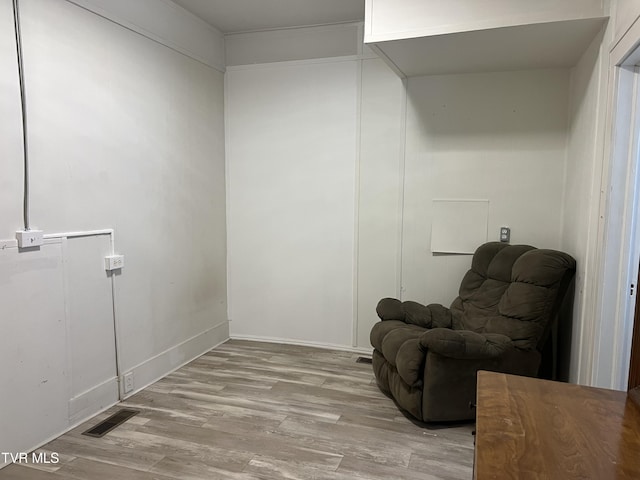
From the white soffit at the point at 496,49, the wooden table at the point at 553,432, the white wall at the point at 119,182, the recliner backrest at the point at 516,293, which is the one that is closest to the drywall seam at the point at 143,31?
the white wall at the point at 119,182

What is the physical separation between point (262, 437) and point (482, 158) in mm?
2480

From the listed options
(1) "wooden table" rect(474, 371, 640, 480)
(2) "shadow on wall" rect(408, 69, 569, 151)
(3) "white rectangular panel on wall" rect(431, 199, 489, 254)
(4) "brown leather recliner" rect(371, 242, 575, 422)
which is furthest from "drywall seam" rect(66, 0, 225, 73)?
(1) "wooden table" rect(474, 371, 640, 480)

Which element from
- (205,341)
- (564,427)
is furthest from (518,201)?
(205,341)

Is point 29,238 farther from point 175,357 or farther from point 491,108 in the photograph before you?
point 491,108

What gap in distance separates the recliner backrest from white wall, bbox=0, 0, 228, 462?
7.02 feet

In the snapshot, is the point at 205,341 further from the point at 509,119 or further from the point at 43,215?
the point at 509,119

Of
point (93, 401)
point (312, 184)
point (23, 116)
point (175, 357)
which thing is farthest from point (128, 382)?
point (312, 184)

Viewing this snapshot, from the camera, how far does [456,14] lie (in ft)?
8.04

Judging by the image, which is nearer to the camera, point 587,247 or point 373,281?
point 587,247

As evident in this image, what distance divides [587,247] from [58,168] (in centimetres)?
292

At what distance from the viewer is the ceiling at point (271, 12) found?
338cm

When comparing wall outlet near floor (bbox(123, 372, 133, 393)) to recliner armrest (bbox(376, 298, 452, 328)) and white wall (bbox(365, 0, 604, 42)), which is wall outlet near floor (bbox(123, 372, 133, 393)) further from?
white wall (bbox(365, 0, 604, 42))

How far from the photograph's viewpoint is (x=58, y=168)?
8.23 feet

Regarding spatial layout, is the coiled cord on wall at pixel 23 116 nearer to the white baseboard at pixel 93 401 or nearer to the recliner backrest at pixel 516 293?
the white baseboard at pixel 93 401
